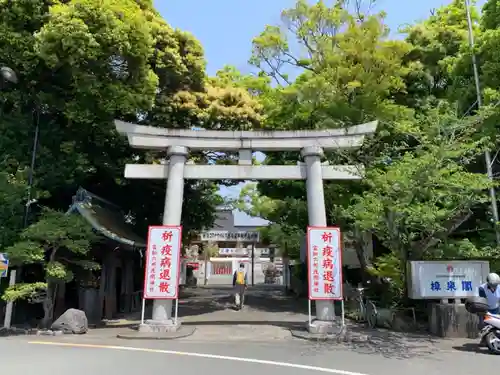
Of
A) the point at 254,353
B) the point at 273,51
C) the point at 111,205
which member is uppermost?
the point at 273,51

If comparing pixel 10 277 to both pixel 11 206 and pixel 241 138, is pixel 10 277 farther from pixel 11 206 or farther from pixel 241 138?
pixel 241 138

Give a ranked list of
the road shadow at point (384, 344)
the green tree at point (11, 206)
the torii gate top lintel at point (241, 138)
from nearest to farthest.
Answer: the road shadow at point (384, 344) < the green tree at point (11, 206) < the torii gate top lintel at point (241, 138)

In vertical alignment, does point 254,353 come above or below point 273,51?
below

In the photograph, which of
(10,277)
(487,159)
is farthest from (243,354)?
(487,159)

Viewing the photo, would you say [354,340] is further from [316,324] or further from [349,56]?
[349,56]

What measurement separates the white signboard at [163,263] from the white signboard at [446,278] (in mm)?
6448

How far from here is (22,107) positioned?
46.9 ft

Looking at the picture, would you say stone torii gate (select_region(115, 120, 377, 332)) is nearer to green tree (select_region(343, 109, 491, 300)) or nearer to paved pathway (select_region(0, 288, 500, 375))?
green tree (select_region(343, 109, 491, 300))

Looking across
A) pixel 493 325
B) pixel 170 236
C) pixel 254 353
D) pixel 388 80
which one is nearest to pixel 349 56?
pixel 388 80

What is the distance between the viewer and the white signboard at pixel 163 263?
1141 centimetres

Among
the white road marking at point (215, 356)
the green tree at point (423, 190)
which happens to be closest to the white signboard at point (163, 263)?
the white road marking at point (215, 356)

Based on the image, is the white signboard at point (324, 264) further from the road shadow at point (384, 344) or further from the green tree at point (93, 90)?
the green tree at point (93, 90)

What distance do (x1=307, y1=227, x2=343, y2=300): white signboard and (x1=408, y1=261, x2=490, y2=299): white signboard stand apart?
6.79 ft

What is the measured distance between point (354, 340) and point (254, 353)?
113 inches
